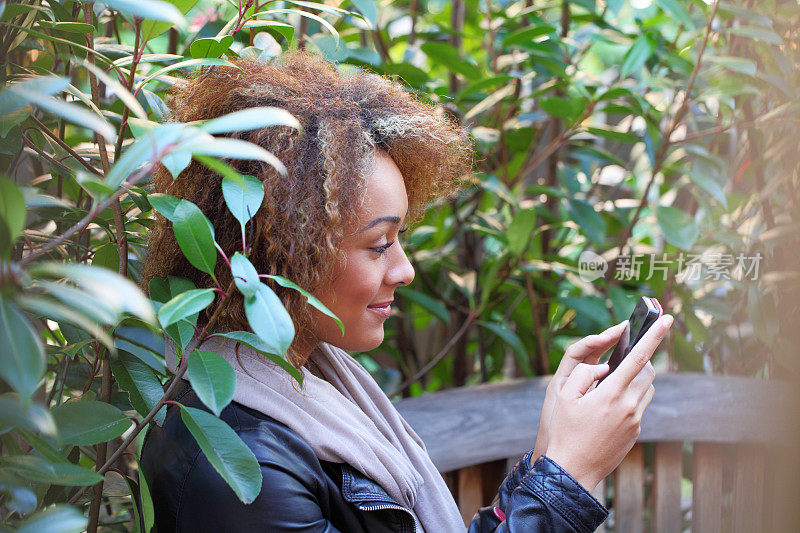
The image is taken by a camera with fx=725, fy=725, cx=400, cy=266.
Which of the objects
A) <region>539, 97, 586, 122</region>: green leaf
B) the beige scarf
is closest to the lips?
the beige scarf

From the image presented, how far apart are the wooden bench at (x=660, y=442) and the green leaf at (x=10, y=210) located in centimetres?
93

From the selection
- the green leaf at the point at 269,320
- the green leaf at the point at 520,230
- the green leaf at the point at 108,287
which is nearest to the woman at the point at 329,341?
the green leaf at the point at 269,320

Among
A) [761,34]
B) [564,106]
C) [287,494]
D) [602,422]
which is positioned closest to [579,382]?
[602,422]

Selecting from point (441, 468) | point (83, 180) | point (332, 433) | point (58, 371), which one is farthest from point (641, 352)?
point (58, 371)

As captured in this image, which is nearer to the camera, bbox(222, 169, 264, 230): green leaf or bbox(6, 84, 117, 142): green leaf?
bbox(6, 84, 117, 142): green leaf

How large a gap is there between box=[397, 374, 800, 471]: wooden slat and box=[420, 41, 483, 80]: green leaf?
65cm

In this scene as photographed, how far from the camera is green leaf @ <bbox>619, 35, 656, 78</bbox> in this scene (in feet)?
4.69

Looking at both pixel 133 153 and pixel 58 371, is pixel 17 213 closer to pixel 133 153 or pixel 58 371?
pixel 133 153

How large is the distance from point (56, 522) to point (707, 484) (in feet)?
4.43

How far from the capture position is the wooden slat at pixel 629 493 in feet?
4.80

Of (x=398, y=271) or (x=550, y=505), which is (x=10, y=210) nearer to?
(x=398, y=271)

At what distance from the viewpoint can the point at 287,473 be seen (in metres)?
0.78

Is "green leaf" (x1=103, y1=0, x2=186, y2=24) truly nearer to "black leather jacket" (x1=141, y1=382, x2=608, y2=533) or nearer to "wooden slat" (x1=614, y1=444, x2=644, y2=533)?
"black leather jacket" (x1=141, y1=382, x2=608, y2=533)

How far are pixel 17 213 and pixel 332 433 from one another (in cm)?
47
